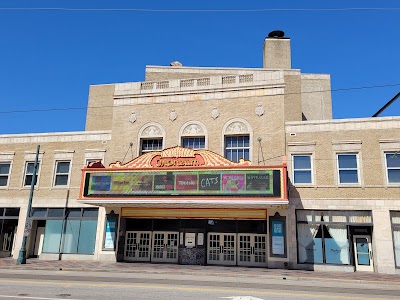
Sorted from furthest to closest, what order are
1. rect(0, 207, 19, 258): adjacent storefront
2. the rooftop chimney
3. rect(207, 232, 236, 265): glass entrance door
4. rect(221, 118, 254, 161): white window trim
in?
the rooftop chimney < rect(0, 207, 19, 258): adjacent storefront < rect(221, 118, 254, 161): white window trim < rect(207, 232, 236, 265): glass entrance door

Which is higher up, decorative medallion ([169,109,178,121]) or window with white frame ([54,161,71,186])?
decorative medallion ([169,109,178,121])

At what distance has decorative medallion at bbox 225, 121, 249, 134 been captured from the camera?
942 inches

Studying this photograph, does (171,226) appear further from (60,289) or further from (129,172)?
(60,289)

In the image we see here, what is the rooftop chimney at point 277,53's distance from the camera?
33062mm

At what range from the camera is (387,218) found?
20609 mm

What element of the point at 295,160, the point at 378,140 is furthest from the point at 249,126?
the point at 378,140

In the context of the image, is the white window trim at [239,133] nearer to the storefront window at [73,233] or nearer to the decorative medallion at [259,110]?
the decorative medallion at [259,110]

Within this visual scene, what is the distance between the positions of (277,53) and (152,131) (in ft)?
50.4

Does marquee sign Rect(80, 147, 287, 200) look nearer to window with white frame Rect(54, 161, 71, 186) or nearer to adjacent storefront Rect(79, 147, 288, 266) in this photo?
adjacent storefront Rect(79, 147, 288, 266)

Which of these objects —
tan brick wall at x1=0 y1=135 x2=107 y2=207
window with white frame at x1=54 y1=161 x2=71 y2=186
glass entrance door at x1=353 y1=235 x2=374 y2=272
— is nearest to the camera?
glass entrance door at x1=353 y1=235 x2=374 y2=272

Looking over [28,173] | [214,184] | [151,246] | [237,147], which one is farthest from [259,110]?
[28,173]

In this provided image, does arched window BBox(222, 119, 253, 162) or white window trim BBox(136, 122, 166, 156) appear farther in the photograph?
white window trim BBox(136, 122, 166, 156)

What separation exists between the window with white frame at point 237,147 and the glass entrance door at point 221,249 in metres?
5.12

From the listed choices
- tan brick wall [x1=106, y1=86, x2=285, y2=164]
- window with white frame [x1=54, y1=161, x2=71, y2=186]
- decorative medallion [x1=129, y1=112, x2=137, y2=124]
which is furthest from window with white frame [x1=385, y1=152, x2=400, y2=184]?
window with white frame [x1=54, y1=161, x2=71, y2=186]
